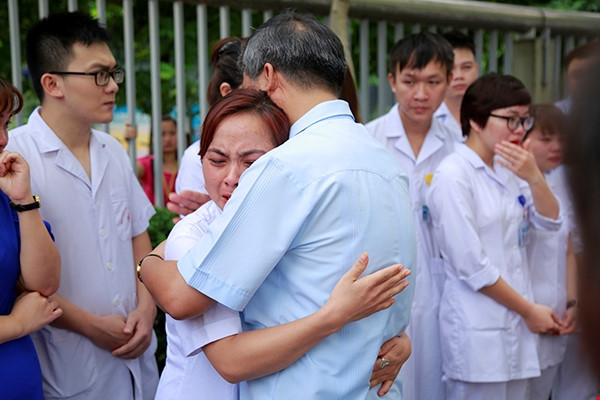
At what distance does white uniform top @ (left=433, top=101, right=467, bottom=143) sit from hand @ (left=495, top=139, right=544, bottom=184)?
2.48 feet

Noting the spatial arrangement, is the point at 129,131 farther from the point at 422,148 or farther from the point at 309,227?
the point at 309,227

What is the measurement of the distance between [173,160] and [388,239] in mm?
3792

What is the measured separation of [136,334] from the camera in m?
3.37

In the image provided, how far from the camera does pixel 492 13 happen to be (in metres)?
6.43

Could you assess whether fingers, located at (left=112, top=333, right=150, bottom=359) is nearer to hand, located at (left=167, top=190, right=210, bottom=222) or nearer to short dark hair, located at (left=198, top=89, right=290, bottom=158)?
hand, located at (left=167, top=190, right=210, bottom=222)

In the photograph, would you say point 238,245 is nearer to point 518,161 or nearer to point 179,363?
point 179,363

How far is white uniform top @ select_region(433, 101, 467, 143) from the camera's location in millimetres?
4691

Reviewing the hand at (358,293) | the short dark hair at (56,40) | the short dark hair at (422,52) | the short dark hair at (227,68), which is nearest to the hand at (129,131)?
the short dark hair at (227,68)

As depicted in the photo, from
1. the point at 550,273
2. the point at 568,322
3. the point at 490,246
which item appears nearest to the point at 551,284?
the point at 550,273

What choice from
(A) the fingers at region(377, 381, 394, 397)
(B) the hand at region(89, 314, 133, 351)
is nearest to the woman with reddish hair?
(A) the fingers at region(377, 381, 394, 397)

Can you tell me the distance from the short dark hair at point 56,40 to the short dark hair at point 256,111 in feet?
4.25

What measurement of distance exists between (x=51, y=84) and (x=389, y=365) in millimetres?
1968

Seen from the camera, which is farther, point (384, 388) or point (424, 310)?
point (424, 310)

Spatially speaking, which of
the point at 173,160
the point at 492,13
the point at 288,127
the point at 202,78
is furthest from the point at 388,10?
the point at 288,127
